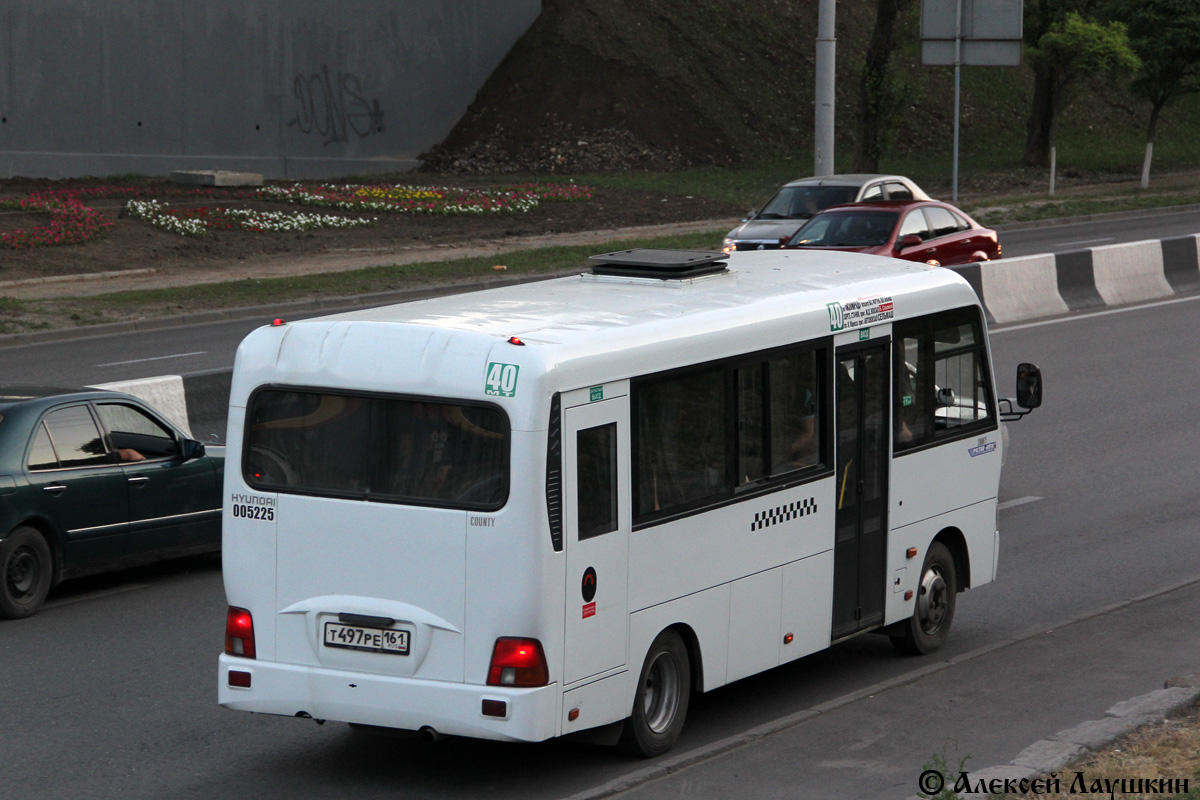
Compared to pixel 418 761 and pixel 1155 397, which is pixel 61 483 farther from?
pixel 1155 397

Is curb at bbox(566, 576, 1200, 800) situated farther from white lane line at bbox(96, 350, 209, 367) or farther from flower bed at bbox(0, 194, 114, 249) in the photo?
flower bed at bbox(0, 194, 114, 249)

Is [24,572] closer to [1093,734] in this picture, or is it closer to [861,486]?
[861,486]

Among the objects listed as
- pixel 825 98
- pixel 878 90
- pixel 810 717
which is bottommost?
pixel 810 717

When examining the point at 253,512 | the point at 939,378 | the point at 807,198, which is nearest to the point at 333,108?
the point at 807,198

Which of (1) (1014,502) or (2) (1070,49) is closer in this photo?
(1) (1014,502)

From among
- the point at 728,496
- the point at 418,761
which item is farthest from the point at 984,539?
the point at 418,761

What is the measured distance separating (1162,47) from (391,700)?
41.0 metres

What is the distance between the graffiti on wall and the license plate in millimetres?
40175

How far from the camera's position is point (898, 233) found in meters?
21.2

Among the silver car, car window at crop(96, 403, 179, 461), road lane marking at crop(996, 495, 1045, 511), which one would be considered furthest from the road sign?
car window at crop(96, 403, 179, 461)

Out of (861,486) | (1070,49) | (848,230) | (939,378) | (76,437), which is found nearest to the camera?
(861,486)

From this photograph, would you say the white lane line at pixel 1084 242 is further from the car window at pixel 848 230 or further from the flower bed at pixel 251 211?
the flower bed at pixel 251 211

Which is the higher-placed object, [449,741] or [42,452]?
[42,452]

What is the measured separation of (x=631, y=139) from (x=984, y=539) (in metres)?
40.2
